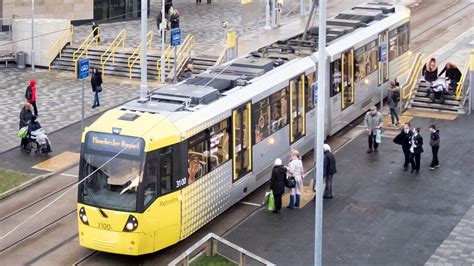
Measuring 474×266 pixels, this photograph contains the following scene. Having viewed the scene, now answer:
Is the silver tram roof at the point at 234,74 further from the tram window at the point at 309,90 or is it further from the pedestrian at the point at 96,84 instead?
the pedestrian at the point at 96,84

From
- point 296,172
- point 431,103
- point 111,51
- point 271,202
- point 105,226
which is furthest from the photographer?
point 111,51

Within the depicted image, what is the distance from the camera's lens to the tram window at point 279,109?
27.9 metres

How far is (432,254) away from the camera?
23.4m

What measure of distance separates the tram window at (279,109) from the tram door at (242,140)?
1490mm

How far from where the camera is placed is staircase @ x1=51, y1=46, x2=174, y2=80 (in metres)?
41.9

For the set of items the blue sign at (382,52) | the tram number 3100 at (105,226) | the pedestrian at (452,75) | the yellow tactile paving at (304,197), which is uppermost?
the blue sign at (382,52)

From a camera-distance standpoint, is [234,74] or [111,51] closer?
[234,74]

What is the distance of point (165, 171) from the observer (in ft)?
75.3

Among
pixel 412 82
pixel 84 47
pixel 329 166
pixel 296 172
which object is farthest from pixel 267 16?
pixel 296 172

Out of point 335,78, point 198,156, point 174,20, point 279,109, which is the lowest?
point 198,156

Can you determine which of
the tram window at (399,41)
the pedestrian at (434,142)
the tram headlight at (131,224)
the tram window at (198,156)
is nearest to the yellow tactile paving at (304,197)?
the tram window at (198,156)

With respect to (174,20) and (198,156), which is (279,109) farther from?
(174,20)

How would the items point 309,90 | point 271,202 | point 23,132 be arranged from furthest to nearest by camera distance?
point 23,132 < point 309,90 < point 271,202

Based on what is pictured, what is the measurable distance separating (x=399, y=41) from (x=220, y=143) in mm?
14668
